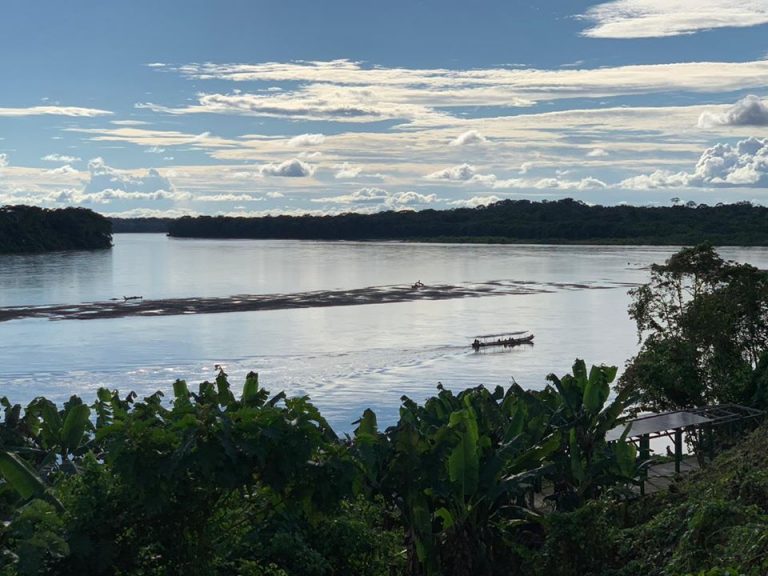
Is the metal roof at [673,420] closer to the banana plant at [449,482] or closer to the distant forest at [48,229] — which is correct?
the banana plant at [449,482]

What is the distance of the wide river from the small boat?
0.90 m

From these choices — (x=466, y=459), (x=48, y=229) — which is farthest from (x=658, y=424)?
(x=48, y=229)

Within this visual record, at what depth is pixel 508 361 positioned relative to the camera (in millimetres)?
54656

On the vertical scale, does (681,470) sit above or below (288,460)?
below

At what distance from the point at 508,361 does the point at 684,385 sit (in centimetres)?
2302

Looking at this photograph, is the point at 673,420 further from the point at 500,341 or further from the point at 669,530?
the point at 500,341

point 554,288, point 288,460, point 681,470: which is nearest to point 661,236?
point 554,288

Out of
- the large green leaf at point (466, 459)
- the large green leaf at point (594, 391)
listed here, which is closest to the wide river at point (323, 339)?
the large green leaf at point (594, 391)

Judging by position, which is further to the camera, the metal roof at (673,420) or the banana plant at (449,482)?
the metal roof at (673,420)

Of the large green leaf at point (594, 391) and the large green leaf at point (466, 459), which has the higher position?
the large green leaf at point (594, 391)

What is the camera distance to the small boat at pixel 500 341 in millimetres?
59281

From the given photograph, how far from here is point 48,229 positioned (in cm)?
17788

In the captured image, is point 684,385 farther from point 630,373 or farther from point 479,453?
point 479,453

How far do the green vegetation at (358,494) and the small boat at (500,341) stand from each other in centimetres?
3821
